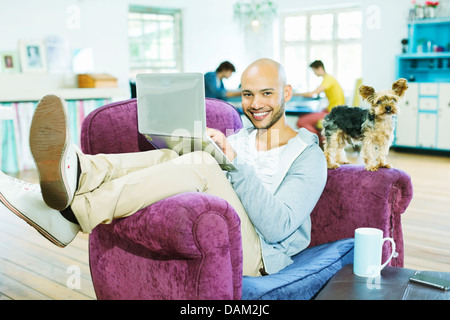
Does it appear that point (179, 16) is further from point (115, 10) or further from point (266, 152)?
point (266, 152)

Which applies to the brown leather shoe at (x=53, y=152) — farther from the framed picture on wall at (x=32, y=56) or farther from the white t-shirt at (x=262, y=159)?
the framed picture on wall at (x=32, y=56)

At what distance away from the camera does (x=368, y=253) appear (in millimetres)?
1330

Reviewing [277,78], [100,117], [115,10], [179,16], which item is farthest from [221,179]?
[179,16]

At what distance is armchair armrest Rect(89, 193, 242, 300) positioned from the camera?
3.97 feet

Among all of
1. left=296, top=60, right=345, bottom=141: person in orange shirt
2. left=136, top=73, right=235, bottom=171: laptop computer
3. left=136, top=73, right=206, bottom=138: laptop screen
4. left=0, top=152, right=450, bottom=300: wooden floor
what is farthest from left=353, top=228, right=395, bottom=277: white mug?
left=296, top=60, right=345, bottom=141: person in orange shirt

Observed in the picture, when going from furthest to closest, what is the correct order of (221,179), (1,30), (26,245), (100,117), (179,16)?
(179,16), (1,30), (26,245), (100,117), (221,179)

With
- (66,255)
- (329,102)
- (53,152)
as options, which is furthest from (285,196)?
(329,102)

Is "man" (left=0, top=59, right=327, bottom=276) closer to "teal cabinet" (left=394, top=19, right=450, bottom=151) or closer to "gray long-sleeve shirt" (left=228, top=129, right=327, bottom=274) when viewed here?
"gray long-sleeve shirt" (left=228, top=129, right=327, bottom=274)

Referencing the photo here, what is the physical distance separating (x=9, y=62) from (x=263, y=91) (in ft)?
16.4

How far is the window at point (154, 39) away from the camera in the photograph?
7.64 metres

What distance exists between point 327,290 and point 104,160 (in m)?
0.80

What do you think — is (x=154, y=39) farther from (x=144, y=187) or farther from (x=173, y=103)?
(x=144, y=187)

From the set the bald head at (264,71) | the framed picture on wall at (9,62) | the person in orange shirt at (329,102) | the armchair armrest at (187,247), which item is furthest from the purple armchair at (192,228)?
the framed picture on wall at (9,62)

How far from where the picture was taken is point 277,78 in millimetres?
1695
